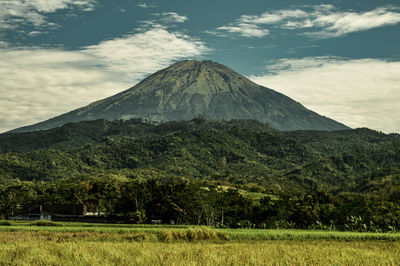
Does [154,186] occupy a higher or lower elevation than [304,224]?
higher

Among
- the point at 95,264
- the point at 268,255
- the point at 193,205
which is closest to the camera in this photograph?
the point at 95,264

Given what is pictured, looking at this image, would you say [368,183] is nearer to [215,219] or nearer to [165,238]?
[215,219]

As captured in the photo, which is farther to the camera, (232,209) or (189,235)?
(232,209)

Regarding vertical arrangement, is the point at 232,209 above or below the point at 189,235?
below

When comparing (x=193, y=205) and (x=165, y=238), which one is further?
(x=193, y=205)

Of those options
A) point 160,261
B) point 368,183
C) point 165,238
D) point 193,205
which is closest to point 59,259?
point 160,261

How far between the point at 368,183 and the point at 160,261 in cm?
17773

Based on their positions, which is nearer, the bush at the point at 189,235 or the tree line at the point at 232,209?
the bush at the point at 189,235

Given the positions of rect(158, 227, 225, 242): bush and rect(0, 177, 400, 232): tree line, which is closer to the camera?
rect(158, 227, 225, 242): bush

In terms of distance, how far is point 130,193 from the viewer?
299 ft

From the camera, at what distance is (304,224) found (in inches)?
2904

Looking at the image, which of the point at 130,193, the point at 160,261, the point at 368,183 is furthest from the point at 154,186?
the point at 368,183

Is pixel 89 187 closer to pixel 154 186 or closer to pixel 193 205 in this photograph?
pixel 154 186

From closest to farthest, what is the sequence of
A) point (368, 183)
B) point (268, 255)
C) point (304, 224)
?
point (268, 255), point (304, 224), point (368, 183)
